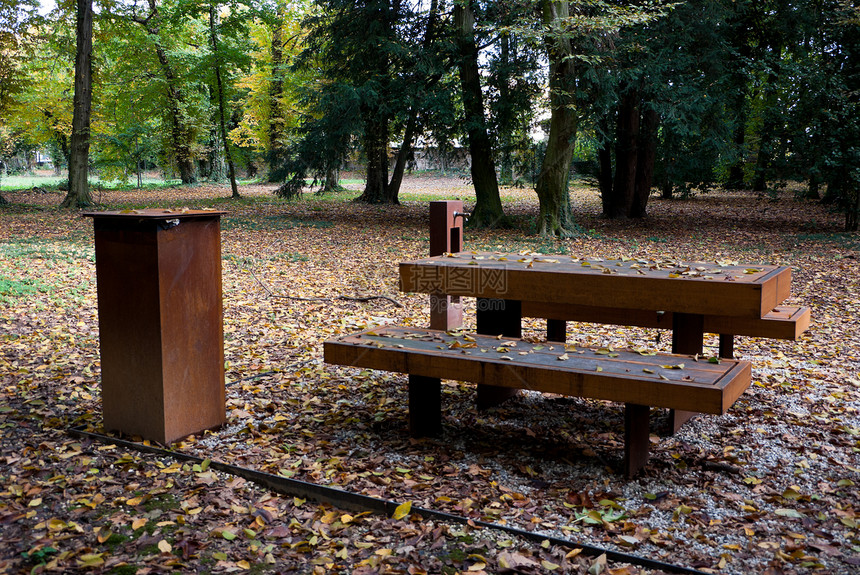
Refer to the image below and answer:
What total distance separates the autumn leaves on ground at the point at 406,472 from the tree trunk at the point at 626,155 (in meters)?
9.83

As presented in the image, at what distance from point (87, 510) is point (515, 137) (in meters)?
14.6

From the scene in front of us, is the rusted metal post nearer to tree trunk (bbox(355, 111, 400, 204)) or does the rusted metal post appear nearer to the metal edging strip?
the metal edging strip

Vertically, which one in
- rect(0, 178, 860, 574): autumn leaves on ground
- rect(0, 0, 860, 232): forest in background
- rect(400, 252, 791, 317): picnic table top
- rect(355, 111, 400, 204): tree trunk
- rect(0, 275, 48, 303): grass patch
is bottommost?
rect(0, 178, 860, 574): autumn leaves on ground

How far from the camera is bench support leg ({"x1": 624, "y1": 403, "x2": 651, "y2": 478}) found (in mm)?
3475

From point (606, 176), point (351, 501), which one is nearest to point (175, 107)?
point (606, 176)

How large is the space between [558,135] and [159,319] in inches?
431

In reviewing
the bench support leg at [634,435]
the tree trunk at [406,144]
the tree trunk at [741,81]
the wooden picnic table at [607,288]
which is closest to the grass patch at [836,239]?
the tree trunk at [741,81]

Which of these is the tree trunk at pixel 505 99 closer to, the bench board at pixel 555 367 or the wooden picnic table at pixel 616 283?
the wooden picnic table at pixel 616 283

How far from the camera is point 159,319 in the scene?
12.3ft

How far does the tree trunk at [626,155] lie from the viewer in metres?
16.4

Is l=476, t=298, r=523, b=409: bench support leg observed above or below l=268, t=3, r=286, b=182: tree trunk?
A: below

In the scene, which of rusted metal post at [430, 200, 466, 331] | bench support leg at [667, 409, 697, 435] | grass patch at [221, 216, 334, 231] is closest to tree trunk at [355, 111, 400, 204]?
grass patch at [221, 216, 334, 231]

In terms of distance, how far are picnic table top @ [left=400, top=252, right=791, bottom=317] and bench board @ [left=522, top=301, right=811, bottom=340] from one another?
0.76 feet

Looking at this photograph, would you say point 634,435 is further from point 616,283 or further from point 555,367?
point 616,283
